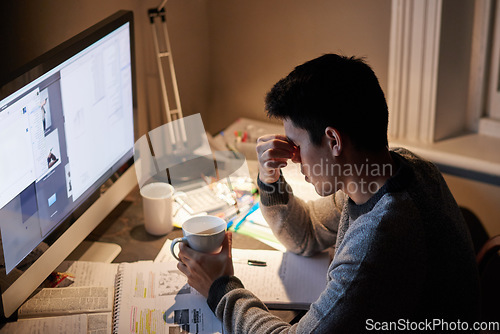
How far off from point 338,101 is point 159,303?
1.92 feet

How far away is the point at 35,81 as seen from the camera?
3.34 feet

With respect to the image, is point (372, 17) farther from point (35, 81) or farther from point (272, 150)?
point (35, 81)

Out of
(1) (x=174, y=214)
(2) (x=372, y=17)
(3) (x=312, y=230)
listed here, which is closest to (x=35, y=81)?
(1) (x=174, y=214)

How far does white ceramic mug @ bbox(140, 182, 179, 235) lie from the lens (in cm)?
145

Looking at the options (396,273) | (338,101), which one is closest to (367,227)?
(396,273)

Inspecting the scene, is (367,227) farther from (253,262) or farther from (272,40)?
(272,40)

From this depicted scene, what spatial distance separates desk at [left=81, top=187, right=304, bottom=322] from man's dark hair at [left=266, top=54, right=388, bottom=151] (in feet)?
1.62

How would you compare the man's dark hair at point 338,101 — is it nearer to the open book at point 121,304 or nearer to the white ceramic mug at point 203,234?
the white ceramic mug at point 203,234

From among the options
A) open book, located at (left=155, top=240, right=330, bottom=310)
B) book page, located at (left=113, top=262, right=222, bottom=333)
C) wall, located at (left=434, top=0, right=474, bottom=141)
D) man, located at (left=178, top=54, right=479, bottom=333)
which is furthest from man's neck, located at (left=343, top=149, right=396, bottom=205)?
wall, located at (left=434, top=0, right=474, bottom=141)

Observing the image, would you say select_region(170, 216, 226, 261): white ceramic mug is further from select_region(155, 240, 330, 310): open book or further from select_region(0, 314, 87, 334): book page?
select_region(0, 314, 87, 334): book page

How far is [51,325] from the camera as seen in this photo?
1.12 metres

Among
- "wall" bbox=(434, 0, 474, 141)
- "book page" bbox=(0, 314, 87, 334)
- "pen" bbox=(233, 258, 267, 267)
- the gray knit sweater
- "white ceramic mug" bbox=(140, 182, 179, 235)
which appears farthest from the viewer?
"wall" bbox=(434, 0, 474, 141)

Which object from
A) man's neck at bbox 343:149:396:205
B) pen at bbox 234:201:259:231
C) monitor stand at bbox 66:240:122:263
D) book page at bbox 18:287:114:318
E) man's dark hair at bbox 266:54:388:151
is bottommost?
book page at bbox 18:287:114:318

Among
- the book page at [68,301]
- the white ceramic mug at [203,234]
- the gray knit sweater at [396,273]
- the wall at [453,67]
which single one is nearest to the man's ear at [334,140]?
the gray knit sweater at [396,273]
